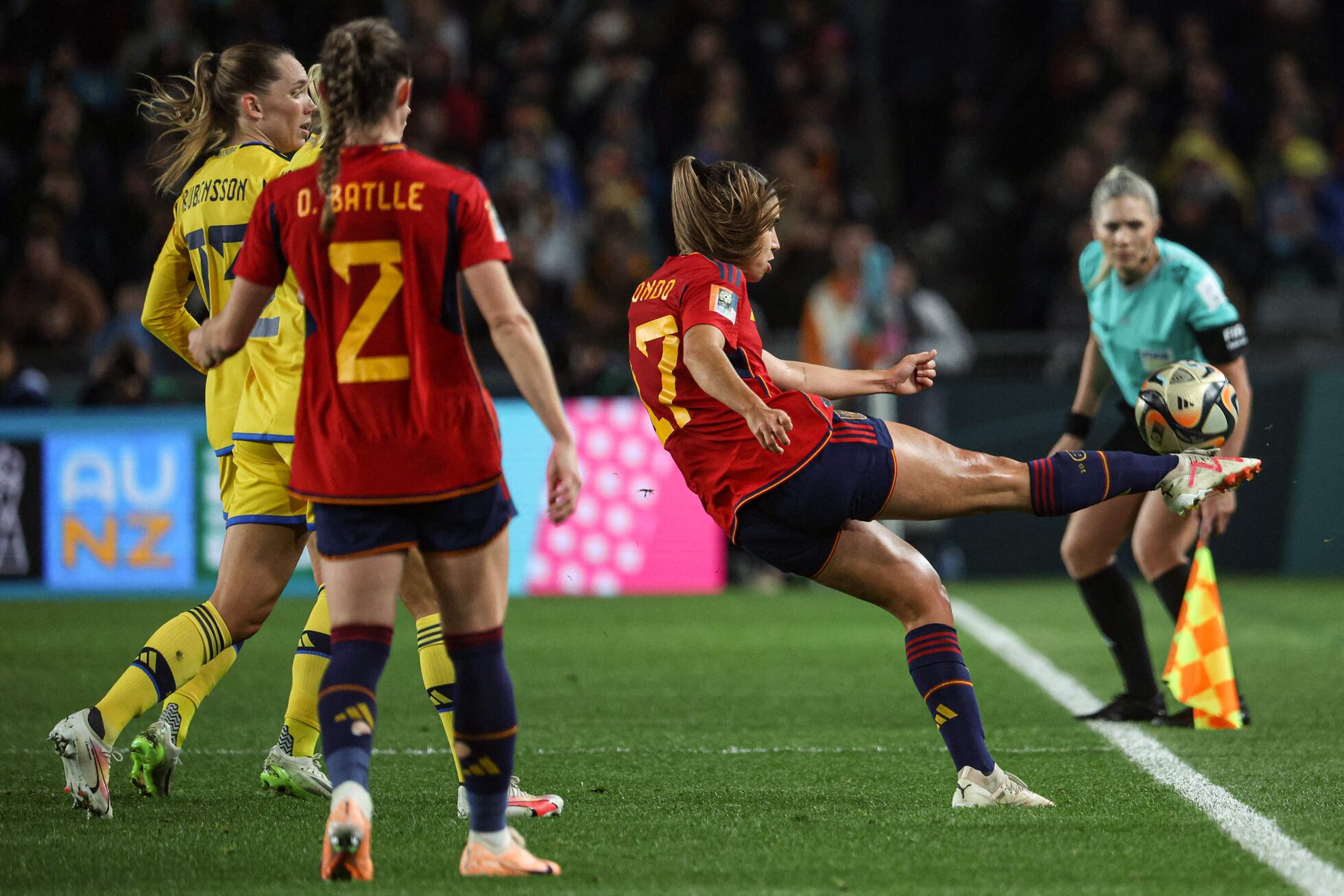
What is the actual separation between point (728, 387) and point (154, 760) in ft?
6.78

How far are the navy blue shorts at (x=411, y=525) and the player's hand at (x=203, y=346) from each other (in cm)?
49

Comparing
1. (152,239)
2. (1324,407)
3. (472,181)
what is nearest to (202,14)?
(152,239)

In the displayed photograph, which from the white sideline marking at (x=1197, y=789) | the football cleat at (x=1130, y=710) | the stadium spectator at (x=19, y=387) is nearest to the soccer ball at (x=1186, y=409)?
the white sideline marking at (x=1197, y=789)

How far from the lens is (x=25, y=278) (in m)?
13.7

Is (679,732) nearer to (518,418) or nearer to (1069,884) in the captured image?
(1069,884)

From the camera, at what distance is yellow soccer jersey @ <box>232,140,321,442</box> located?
16.3 ft

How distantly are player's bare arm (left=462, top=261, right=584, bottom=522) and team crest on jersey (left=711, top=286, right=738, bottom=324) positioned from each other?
37.5 inches

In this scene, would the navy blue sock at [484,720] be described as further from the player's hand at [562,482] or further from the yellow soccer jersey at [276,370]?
the yellow soccer jersey at [276,370]

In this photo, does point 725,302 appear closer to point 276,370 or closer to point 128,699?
point 276,370

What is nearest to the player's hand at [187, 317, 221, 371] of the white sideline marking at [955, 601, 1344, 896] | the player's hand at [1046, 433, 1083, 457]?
the white sideline marking at [955, 601, 1344, 896]

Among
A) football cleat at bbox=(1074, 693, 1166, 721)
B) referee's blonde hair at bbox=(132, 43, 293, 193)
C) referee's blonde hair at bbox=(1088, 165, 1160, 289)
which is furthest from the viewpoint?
football cleat at bbox=(1074, 693, 1166, 721)

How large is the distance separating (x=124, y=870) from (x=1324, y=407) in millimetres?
10546

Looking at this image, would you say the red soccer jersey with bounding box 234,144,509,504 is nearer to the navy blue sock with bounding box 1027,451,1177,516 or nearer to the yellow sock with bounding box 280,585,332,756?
the yellow sock with bounding box 280,585,332,756

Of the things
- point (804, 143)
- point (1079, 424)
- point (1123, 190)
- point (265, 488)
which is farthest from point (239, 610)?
point (804, 143)
